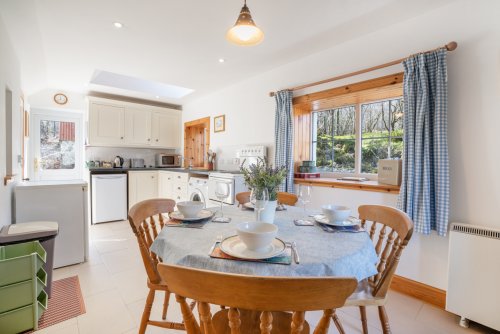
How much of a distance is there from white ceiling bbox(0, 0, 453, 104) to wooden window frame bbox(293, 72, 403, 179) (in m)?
0.49

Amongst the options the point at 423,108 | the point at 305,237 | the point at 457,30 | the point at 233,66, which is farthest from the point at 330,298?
the point at 233,66

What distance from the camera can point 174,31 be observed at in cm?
236

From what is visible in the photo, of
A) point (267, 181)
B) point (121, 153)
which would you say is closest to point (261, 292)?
point (267, 181)

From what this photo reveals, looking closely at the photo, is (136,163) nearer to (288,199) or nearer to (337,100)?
(288,199)

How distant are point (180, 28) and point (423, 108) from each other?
2.22 m

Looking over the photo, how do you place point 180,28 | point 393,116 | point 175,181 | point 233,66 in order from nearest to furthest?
point 180,28
point 393,116
point 233,66
point 175,181

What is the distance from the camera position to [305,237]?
116 cm

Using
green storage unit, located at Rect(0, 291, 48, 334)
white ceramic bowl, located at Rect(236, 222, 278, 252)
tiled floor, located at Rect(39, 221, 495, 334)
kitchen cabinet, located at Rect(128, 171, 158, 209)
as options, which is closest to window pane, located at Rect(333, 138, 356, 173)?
tiled floor, located at Rect(39, 221, 495, 334)

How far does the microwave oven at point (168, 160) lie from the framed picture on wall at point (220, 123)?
4.82 ft

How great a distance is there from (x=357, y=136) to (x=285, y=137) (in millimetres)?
810

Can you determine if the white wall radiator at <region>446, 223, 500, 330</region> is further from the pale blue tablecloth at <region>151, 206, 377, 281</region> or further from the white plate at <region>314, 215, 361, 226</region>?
the pale blue tablecloth at <region>151, 206, 377, 281</region>

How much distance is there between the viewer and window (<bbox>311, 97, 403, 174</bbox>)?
2.52m

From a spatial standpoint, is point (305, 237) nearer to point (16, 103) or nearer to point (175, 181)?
point (16, 103)

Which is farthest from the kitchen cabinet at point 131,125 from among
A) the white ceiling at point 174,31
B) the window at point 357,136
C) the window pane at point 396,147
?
the window pane at point 396,147
